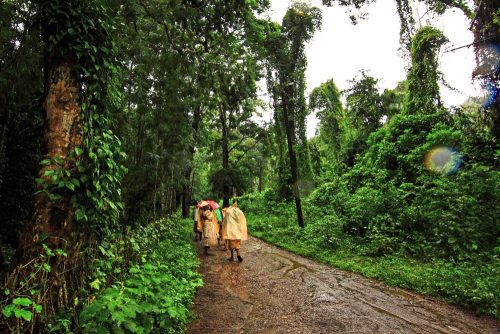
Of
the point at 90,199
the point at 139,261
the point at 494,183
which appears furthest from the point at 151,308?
the point at 494,183

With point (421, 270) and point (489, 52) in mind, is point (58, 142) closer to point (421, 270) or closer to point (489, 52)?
point (421, 270)

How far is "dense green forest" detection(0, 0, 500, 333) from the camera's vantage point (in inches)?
152

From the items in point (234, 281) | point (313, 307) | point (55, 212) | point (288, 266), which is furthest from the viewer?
point (288, 266)

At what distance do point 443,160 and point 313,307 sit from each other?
11.0 meters

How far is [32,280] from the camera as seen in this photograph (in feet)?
11.1

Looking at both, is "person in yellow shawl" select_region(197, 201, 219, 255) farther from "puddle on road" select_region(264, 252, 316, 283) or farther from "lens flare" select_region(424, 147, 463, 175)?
"lens flare" select_region(424, 147, 463, 175)

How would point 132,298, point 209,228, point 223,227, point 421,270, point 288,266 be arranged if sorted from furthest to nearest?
1. point 209,228
2. point 223,227
3. point 288,266
4. point 421,270
5. point 132,298

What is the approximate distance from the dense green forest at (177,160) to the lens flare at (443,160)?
7 cm

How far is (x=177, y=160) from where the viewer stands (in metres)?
14.1

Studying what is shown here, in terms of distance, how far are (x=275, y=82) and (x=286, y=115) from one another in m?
1.86

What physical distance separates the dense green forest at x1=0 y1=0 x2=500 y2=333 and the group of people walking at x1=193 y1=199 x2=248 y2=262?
1.36 meters

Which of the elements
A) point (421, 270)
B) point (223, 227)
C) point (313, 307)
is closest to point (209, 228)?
point (223, 227)

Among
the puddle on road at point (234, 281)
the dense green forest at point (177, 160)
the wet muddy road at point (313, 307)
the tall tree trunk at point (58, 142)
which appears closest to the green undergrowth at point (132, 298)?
the dense green forest at point (177, 160)

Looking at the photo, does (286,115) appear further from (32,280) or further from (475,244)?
(32,280)
